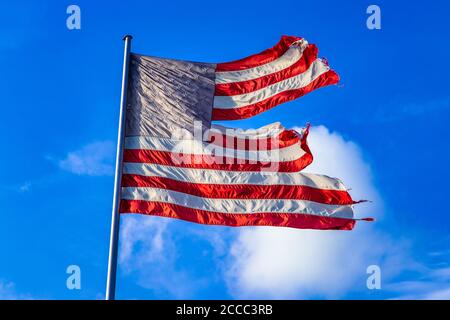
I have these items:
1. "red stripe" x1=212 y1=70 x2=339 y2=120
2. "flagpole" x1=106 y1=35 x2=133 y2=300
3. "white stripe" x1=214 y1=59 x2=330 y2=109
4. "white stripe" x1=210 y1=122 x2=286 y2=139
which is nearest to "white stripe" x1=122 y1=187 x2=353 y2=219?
"flagpole" x1=106 y1=35 x2=133 y2=300

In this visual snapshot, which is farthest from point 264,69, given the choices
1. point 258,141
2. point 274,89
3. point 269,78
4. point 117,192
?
point 117,192

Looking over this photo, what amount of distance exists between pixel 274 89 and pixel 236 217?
362cm

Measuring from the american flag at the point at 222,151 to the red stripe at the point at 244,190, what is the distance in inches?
0.9

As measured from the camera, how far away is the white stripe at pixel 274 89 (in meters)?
16.7

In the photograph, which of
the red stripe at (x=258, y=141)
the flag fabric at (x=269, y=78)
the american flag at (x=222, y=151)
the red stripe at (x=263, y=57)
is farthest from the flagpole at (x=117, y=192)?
the red stripe at (x=263, y=57)

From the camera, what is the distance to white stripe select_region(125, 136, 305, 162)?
15453 millimetres

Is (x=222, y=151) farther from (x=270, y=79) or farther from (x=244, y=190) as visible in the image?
(x=270, y=79)

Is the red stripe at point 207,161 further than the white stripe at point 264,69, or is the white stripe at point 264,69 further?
the white stripe at point 264,69

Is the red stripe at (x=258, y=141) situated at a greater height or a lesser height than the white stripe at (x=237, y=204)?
greater

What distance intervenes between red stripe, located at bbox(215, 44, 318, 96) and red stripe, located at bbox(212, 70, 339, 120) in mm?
400

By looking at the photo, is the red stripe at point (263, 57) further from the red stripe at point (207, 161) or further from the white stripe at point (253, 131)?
the red stripe at point (207, 161)

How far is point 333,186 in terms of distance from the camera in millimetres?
16469
